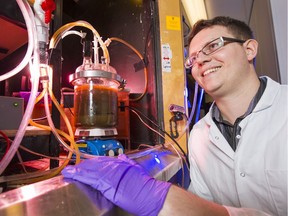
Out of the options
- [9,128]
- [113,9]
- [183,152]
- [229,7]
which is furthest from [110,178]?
[229,7]

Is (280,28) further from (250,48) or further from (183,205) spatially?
(183,205)

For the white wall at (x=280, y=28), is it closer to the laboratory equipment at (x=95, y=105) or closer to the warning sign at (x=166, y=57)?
the warning sign at (x=166, y=57)

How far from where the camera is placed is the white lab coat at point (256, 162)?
0.76 m

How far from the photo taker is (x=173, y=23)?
4.81 feet

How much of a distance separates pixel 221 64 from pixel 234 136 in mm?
368

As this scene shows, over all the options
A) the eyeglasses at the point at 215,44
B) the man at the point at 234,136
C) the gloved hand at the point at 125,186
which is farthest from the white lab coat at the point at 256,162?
the gloved hand at the point at 125,186

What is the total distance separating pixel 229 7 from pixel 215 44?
2.07 m

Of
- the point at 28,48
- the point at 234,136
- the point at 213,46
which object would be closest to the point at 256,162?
the point at 234,136

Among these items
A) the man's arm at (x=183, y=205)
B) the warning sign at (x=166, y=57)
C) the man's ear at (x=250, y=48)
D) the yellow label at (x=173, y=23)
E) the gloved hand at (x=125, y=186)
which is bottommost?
the man's arm at (x=183, y=205)

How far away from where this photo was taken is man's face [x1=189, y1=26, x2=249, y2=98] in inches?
34.3

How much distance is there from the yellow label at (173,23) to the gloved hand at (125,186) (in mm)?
1248

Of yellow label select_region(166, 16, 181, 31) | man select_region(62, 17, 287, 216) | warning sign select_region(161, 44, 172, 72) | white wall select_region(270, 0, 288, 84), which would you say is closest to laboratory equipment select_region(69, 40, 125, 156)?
man select_region(62, 17, 287, 216)

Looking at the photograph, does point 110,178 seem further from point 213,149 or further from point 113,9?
point 113,9

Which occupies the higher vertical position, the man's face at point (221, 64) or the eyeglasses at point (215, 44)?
the eyeglasses at point (215, 44)
